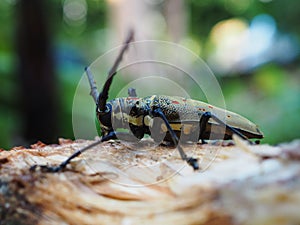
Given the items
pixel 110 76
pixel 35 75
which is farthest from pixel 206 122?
pixel 35 75

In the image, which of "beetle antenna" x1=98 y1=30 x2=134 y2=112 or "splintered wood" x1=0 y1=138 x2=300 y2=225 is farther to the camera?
"beetle antenna" x1=98 y1=30 x2=134 y2=112

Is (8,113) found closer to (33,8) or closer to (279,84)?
(33,8)

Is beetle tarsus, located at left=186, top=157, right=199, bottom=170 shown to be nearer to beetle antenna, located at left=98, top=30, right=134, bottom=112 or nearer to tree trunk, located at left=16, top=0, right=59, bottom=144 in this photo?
beetle antenna, located at left=98, top=30, right=134, bottom=112

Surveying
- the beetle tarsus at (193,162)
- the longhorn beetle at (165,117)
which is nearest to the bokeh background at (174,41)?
the longhorn beetle at (165,117)

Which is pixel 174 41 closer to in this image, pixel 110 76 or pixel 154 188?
pixel 110 76

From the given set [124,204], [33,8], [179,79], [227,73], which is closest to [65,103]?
[33,8]

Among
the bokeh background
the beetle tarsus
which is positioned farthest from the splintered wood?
the bokeh background

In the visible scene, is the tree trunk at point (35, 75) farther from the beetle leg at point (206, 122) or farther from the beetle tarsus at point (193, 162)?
the beetle tarsus at point (193, 162)
